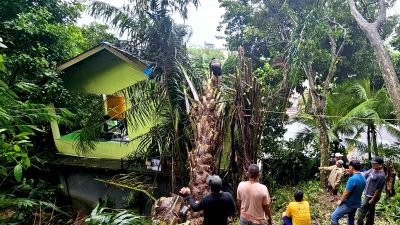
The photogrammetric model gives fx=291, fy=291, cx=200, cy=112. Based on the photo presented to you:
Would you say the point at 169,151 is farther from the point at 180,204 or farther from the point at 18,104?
the point at 18,104

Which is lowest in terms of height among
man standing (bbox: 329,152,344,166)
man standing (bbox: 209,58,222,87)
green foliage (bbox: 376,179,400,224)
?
green foliage (bbox: 376,179,400,224)

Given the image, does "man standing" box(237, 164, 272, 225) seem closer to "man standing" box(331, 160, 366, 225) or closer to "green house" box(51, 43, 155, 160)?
"man standing" box(331, 160, 366, 225)

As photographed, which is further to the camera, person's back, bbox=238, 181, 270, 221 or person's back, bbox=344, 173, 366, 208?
person's back, bbox=344, 173, 366, 208

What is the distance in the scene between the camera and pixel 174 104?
27.0ft

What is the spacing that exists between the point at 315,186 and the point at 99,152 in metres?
7.76

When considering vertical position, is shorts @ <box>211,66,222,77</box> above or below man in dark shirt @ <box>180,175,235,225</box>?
above

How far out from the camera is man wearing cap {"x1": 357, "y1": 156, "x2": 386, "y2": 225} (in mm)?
5273

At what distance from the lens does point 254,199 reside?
13.8 ft

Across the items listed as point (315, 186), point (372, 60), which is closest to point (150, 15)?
point (315, 186)

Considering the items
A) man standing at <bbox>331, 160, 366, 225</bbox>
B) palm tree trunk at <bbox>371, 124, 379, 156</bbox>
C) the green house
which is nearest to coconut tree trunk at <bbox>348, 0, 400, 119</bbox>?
palm tree trunk at <bbox>371, 124, 379, 156</bbox>

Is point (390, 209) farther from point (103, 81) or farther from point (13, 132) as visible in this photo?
point (103, 81)

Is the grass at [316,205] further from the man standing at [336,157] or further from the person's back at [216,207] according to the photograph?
the person's back at [216,207]

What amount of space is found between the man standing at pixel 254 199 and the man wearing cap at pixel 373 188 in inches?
94.1

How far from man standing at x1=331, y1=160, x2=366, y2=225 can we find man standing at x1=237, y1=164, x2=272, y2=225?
167 centimetres
